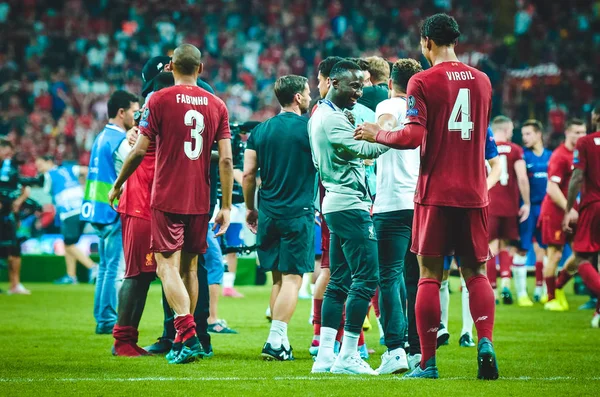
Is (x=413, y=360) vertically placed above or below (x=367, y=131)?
below

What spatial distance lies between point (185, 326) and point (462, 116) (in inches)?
101

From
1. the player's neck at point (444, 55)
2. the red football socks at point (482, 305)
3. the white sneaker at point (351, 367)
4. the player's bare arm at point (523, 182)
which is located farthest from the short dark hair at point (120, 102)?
the player's bare arm at point (523, 182)

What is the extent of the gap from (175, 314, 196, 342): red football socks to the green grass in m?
0.23

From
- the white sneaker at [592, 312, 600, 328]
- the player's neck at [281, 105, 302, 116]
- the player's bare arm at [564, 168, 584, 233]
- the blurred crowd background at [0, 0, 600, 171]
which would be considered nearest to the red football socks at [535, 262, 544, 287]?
the white sneaker at [592, 312, 600, 328]

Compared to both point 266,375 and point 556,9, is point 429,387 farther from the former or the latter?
point 556,9

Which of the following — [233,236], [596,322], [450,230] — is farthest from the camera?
[233,236]

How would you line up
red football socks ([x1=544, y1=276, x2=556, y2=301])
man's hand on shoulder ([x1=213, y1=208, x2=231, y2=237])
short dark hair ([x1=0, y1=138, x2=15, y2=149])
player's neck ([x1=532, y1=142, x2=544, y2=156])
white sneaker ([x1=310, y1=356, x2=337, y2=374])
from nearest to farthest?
white sneaker ([x1=310, y1=356, x2=337, y2=374])
man's hand on shoulder ([x1=213, y1=208, x2=231, y2=237])
red football socks ([x1=544, y1=276, x2=556, y2=301])
player's neck ([x1=532, y1=142, x2=544, y2=156])
short dark hair ([x1=0, y1=138, x2=15, y2=149])

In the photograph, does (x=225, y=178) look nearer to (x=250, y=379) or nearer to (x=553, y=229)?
(x=250, y=379)

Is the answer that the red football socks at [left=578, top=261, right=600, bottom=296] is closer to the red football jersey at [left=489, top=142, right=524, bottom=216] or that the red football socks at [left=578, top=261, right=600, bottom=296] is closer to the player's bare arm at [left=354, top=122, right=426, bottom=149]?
the red football jersey at [left=489, top=142, right=524, bottom=216]

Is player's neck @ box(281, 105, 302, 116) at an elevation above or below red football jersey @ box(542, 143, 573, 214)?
above

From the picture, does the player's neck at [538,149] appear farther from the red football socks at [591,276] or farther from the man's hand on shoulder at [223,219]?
the man's hand on shoulder at [223,219]

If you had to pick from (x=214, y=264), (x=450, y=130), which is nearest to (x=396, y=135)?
(x=450, y=130)

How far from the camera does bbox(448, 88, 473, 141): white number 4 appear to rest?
629 cm

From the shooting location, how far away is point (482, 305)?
20.7 feet
